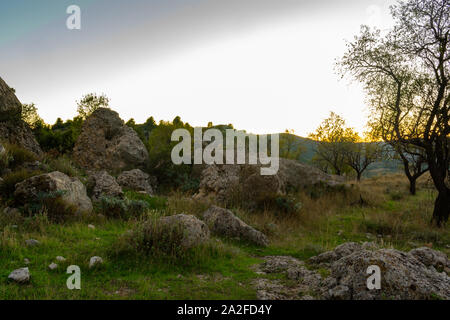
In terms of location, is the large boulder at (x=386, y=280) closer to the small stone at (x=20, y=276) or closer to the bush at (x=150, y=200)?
the small stone at (x=20, y=276)

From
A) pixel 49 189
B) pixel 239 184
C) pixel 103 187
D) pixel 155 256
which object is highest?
A: pixel 49 189

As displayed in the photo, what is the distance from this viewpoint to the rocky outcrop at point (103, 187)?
384 inches

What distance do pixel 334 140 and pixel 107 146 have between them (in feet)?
93.7

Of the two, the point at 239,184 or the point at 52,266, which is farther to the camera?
the point at 239,184

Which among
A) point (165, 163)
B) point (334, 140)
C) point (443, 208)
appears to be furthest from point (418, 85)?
point (334, 140)

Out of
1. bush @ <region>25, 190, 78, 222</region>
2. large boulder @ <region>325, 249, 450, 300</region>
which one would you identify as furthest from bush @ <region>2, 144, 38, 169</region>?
large boulder @ <region>325, 249, 450, 300</region>

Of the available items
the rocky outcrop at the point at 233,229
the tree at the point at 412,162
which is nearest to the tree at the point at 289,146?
the tree at the point at 412,162

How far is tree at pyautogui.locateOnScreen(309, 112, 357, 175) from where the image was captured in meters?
35.4

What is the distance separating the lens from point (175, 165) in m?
15.5

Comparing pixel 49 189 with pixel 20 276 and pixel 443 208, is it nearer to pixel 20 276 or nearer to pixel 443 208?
pixel 20 276

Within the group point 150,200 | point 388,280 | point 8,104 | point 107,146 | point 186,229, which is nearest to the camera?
point 388,280

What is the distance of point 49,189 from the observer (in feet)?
25.4
